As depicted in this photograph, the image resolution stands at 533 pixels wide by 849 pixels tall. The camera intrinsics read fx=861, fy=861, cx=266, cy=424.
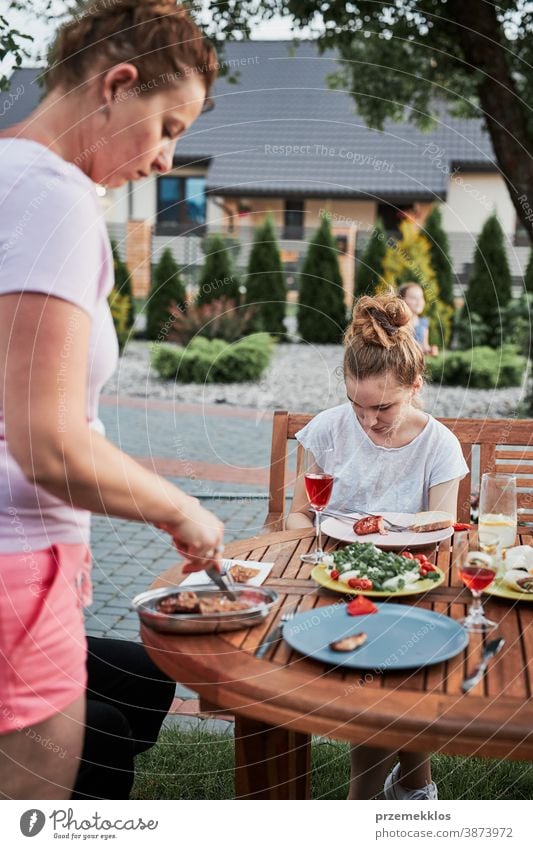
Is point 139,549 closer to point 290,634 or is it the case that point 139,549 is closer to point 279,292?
point 290,634

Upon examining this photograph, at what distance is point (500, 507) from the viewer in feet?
6.44

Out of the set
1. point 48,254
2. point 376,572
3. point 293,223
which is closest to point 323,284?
point 293,223

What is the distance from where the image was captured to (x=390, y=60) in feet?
23.3

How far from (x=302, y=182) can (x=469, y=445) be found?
12.7 meters

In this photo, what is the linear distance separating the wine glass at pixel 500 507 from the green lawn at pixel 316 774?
1.03m

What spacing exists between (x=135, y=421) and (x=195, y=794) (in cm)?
690

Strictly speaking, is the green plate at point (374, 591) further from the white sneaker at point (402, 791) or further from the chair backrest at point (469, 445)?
the chair backrest at point (469, 445)

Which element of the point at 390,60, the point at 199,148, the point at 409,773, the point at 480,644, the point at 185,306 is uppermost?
the point at 199,148

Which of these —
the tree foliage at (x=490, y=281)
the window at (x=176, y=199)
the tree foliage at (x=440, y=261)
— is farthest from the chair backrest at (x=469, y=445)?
the window at (x=176, y=199)

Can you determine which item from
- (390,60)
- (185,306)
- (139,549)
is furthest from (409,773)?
(185,306)

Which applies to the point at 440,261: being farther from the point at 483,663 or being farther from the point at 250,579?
the point at 483,663

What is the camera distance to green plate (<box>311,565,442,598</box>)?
71.4 inches

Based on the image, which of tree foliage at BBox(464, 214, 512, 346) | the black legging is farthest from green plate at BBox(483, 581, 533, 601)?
tree foliage at BBox(464, 214, 512, 346)

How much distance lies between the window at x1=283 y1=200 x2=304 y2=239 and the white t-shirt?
13394mm
